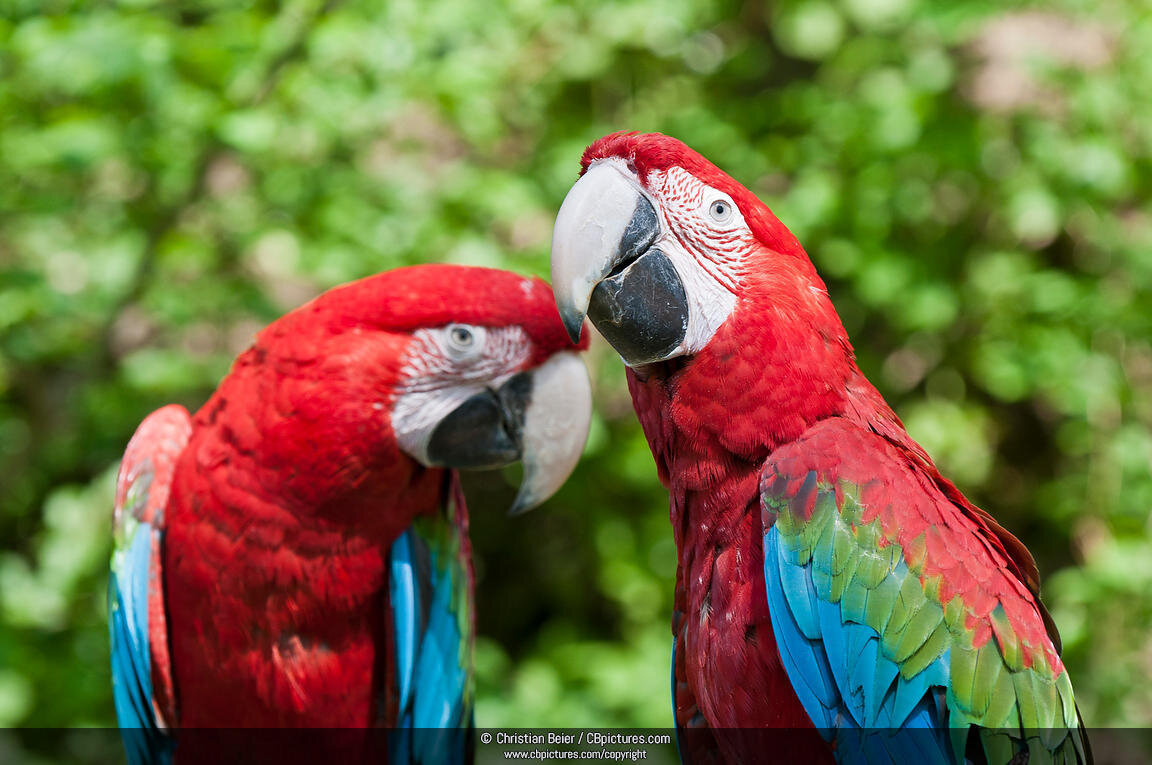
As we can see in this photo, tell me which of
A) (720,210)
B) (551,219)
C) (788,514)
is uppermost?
(551,219)

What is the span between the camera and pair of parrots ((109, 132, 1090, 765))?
956mm

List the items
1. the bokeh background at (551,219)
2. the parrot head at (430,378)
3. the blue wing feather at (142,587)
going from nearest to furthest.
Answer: the parrot head at (430,378)
the blue wing feather at (142,587)
the bokeh background at (551,219)

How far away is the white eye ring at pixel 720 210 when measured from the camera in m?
1.04

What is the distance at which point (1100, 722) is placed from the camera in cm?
252

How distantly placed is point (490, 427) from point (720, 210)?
0.49 metres

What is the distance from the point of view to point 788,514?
958mm

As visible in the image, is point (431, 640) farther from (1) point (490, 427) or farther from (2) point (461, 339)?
(2) point (461, 339)

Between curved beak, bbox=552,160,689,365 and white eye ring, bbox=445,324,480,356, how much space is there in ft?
0.91

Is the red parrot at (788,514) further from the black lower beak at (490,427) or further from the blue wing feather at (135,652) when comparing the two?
the blue wing feather at (135,652)

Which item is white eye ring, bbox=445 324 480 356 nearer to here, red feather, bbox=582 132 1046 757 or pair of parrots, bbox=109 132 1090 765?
pair of parrots, bbox=109 132 1090 765

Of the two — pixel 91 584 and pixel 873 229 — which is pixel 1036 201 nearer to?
pixel 873 229

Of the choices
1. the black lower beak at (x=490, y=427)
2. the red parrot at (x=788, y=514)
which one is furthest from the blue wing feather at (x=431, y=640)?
the red parrot at (x=788, y=514)

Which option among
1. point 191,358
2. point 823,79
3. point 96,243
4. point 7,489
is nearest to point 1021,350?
point 823,79

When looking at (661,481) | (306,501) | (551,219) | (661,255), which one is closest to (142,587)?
(306,501)
